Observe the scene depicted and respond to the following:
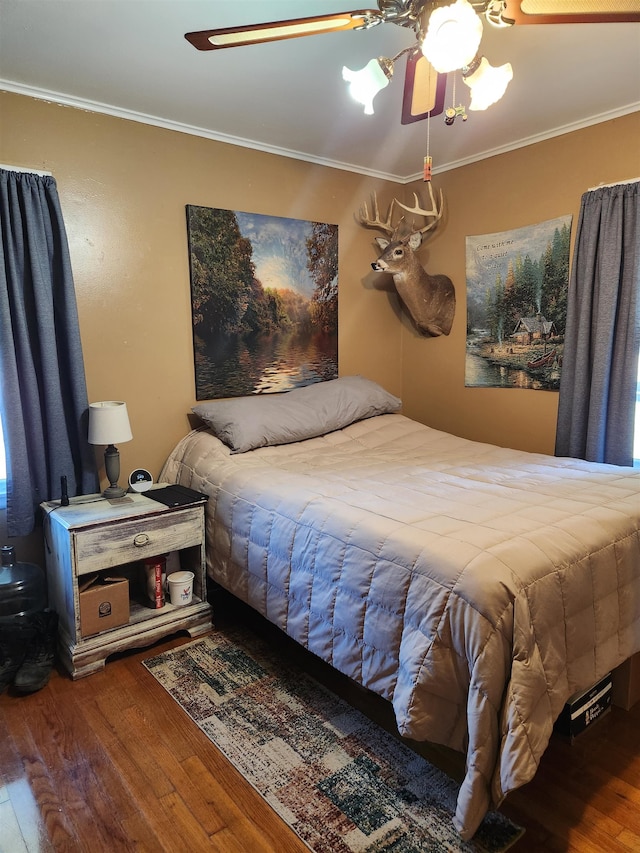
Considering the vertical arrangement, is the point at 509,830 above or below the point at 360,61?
below

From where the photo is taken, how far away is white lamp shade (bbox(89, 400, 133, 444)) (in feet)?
7.82

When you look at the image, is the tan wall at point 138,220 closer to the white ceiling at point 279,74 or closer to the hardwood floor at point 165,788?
the white ceiling at point 279,74

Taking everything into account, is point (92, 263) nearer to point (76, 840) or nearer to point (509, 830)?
point (76, 840)

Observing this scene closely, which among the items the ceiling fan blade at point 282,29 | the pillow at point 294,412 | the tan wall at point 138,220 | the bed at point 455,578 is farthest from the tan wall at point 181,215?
the ceiling fan blade at point 282,29

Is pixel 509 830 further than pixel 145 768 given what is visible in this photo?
No

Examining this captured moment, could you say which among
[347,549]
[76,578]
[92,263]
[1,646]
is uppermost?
[92,263]

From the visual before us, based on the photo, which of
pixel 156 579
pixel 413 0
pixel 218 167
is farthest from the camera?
pixel 218 167

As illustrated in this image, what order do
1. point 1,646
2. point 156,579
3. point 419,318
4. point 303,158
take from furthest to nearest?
1. point 419,318
2. point 303,158
3. point 156,579
4. point 1,646

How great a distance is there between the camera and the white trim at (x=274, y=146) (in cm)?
243

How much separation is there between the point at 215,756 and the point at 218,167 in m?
2.86

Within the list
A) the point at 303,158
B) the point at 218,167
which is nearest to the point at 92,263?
the point at 218,167

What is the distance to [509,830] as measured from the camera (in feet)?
4.71

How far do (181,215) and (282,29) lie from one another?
1616mm

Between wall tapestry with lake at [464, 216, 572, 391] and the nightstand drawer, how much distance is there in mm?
2143
